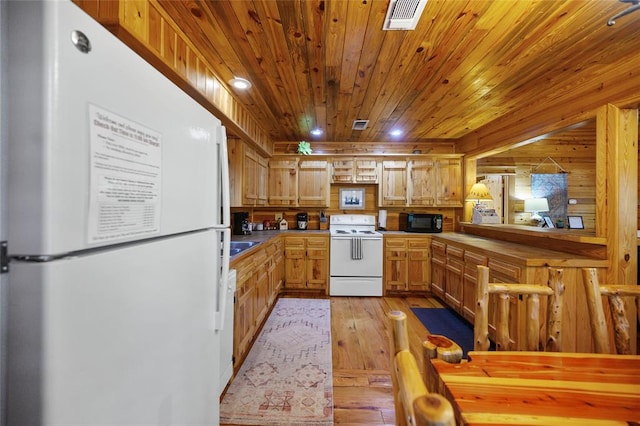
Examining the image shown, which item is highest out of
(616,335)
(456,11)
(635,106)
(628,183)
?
(456,11)

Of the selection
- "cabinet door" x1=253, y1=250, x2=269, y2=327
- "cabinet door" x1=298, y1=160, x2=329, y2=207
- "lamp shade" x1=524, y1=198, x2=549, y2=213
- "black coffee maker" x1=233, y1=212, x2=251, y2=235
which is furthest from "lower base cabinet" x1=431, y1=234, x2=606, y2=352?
"lamp shade" x1=524, y1=198, x2=549, y2=213

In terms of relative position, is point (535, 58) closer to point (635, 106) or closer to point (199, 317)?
point (635, 106)

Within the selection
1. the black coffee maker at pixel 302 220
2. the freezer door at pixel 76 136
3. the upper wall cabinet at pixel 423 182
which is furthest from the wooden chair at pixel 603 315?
the black coffee maker at pixel 302 220

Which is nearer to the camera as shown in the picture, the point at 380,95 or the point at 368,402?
the point at 368,402

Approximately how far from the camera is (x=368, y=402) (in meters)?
1.75

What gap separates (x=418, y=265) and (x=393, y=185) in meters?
1.34

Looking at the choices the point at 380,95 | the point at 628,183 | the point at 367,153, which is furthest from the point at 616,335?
the point at 367,153

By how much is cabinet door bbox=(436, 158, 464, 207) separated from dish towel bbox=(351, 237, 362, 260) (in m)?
1.53

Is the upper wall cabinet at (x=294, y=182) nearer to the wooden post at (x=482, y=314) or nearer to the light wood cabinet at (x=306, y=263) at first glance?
the light wood cabinet at (x=306, y=263)

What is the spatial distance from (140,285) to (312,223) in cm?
389

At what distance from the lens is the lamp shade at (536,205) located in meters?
5.28

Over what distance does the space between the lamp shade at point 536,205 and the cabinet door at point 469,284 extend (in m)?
3.67

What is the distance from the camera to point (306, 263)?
3918 millimetres

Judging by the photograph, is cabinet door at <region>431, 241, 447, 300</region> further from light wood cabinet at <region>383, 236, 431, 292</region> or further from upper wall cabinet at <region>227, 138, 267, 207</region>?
upper wall cabinet at <region>227, 138, 267, 207</region>
